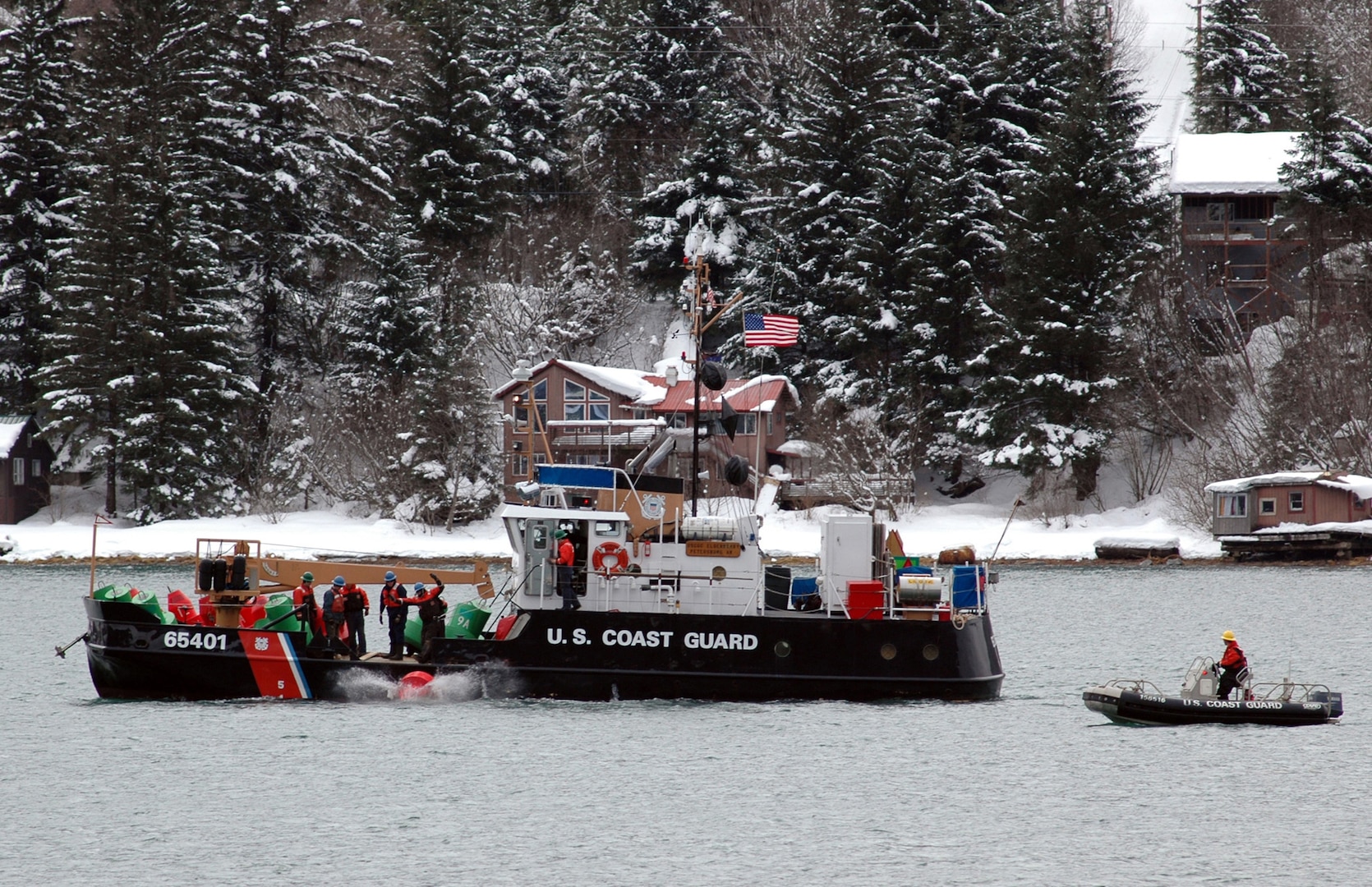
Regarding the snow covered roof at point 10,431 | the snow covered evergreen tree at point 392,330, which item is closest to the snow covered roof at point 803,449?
the snow covered evergreen tree at point 392,330

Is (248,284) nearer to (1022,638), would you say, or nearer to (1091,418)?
(1091,418)

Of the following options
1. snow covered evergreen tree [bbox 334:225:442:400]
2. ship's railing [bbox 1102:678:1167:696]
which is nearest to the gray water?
ship's railing [bbox 1102:678:1167:696]

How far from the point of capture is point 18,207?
64.2m

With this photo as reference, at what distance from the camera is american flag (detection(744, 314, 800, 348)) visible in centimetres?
2730

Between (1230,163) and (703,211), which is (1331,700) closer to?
(1230,163)

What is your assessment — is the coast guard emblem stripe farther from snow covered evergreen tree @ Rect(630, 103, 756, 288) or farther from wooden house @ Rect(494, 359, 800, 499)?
snow covered evergreen tree @ Rect(630, 103, 756, 288)

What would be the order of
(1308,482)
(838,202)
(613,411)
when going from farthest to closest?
(613,411) < (838,202) < (1308,482)

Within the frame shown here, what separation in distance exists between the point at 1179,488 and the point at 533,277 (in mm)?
34362

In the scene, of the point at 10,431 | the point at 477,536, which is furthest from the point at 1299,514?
the point at 10,431

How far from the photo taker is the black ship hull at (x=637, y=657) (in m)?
24.0

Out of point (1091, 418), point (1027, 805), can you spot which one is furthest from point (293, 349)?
point (1027, 805)

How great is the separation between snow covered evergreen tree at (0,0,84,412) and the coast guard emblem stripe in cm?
4337

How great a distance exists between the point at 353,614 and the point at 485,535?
34.8 meters

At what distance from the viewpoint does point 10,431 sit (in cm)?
6325
